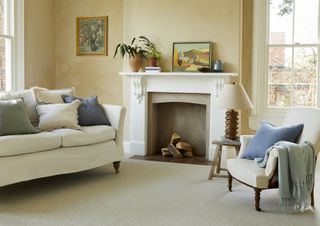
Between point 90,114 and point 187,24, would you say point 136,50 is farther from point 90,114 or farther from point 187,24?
point 90,114

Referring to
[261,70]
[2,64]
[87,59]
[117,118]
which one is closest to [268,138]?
[117,118]

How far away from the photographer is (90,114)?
15.7ft

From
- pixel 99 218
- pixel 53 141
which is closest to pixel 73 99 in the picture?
pixel 53 141

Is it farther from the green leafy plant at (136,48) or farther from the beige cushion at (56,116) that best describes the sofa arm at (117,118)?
the green leafy plant at (136,48)

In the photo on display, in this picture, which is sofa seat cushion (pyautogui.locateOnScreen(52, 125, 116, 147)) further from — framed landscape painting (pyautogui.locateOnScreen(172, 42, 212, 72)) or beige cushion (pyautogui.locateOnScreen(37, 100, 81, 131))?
framed landscape painting (pyautogui.locateOnScreen(172, 42, 212, 72))

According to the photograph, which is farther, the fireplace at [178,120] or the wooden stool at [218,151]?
the fireplace at [178,120]

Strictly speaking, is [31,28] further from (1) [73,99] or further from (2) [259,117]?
(2) [259,117]

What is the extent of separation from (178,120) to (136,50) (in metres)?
1.19

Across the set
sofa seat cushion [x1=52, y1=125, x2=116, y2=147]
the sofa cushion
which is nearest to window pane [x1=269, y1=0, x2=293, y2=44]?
sofa seat cushion [x1=52, y1=125, x2=116, y2=147]

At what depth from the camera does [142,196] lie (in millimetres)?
3879

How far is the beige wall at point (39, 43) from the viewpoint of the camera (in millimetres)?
6008

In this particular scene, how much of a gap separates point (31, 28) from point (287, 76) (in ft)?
12.2

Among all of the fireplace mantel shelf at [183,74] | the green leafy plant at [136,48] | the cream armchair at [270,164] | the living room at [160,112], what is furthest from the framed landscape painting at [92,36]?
the cream armchair at [270,164]

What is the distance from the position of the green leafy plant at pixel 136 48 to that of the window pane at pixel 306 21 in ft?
6.87
